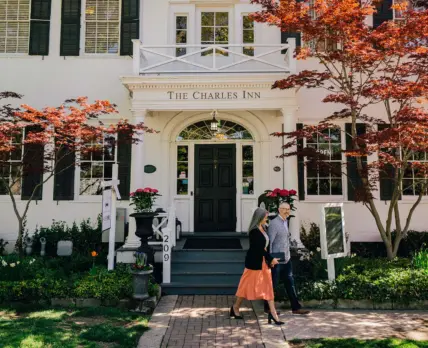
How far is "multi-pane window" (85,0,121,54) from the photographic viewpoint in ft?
37.4

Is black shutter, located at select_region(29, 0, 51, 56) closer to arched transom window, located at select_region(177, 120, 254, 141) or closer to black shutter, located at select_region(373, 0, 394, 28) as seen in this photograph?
arched transom window, located at select_region(177, 120, 254, 141)

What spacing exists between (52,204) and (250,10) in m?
8.08

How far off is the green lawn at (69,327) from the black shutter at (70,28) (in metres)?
7.73

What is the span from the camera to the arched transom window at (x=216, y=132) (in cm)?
1133

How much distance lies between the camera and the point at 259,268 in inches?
228

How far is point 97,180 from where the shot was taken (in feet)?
36.3

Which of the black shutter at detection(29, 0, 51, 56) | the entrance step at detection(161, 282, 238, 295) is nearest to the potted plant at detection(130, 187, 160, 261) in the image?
the entrance step at detection(161, 282, 238, 295)

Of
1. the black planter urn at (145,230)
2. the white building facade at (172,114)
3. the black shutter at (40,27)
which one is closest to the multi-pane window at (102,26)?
the white building facade at (172,114)

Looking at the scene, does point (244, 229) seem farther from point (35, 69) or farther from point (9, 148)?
point (35, 69)

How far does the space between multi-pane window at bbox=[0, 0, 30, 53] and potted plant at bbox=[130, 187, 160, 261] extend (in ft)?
20.8

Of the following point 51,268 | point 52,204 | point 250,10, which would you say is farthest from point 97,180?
point 250,10

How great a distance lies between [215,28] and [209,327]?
8837 millimetres

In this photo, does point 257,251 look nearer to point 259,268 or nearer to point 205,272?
point 259,268

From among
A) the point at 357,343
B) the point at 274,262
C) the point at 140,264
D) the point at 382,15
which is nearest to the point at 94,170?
the point at 140,264
